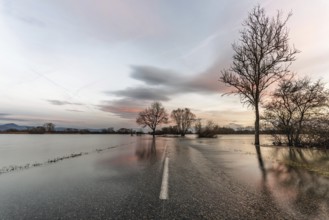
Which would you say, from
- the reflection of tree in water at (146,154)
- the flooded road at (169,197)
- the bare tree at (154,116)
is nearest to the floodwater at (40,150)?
the reflection of tree in water at (146,154)

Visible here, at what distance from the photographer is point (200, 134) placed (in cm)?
6706

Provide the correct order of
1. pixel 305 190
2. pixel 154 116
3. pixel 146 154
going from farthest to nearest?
1. pixel 154 116
2. pixel 146 154
3. pixel 305 190

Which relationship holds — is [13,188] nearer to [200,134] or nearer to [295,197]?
[295,197]

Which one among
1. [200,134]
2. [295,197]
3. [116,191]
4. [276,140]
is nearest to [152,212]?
[116,191]

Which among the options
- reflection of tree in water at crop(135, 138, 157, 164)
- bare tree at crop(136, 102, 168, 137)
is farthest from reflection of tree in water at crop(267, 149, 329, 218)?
bare tree at crop(136, 102, 168, 137)

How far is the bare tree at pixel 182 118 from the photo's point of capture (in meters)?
116

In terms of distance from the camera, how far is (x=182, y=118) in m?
117

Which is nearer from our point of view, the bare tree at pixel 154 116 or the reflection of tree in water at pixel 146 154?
the reflection of tree in water at pixel 146 154

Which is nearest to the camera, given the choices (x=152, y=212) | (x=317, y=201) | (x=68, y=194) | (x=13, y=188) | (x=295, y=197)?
(x=152, y=212)

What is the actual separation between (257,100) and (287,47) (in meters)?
5.98

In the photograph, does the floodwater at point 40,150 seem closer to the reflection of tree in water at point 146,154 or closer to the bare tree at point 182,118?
the reflection of tree in water at point 146,154

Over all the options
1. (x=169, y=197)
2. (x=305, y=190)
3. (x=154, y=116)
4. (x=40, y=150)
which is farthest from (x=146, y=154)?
(x=154, y=116)

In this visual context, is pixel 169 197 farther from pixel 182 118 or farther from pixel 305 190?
pixel 182 118

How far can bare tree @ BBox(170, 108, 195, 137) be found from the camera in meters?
116
